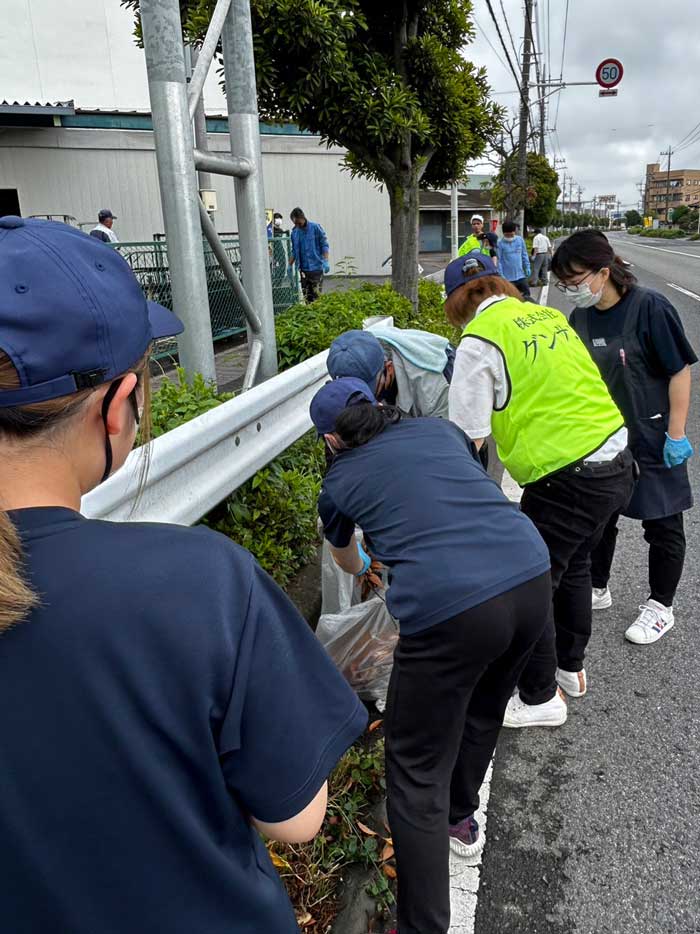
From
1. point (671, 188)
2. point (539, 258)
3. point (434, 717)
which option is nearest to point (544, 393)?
point (434, 717)

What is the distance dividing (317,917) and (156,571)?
1.76 meters

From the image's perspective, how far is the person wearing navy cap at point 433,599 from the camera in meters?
1.96

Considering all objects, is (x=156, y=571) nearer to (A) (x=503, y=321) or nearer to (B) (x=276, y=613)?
(B) (x=276, y=613)

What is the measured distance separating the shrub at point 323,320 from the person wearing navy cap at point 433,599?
335 centimetres

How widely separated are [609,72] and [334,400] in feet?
83.9

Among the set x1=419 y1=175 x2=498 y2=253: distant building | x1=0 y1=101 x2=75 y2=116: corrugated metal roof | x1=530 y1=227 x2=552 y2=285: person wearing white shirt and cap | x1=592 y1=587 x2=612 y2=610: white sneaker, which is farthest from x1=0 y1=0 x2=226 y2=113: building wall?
x1=592 y1=587 x2=612 y2=610: white sneaker

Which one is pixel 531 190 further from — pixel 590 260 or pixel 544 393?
pixel 544 393

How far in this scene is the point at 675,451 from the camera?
3.36m

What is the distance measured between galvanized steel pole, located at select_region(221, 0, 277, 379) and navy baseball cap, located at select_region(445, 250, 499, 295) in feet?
5.47

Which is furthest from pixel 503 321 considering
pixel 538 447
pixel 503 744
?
pixel 503 744

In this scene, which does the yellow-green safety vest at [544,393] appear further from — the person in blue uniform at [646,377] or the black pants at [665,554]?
the black pants at [665,554]

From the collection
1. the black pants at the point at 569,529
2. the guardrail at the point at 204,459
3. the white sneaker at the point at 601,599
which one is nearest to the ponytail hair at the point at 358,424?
the guardrail at the point at 204,459

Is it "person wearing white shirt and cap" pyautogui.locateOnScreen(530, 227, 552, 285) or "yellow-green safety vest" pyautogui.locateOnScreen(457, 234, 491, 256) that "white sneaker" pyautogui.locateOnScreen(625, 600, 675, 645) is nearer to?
"yellow-green safety vest" pyautogui.locateOnScreen(457, 234, 491, 256)

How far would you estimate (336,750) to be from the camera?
1.03m
